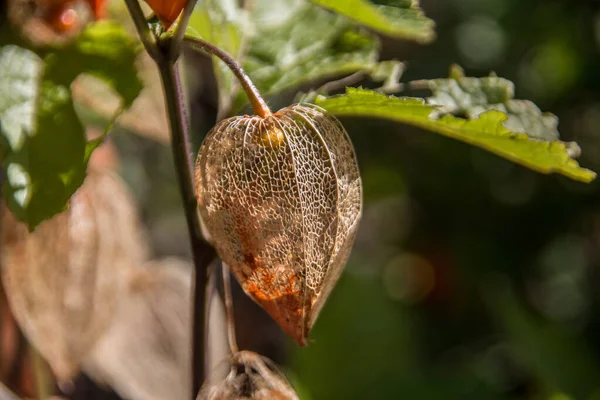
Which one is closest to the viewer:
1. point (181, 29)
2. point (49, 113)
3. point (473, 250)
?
point (181, 29)

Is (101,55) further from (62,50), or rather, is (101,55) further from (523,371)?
(523,371)

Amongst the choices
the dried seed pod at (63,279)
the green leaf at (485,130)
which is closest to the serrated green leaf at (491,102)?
the green leaf at (485,130)

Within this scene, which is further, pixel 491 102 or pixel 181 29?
pixel 491 102

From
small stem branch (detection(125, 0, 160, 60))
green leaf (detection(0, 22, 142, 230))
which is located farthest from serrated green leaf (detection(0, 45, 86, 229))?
small stem branch (detection(125, 0, 160, 60))

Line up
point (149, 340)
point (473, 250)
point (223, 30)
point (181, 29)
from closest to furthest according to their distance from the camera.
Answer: point (181, 29), point (223, 30), point (149, 340), point (473, 250)

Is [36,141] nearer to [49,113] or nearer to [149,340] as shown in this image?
[49,113]

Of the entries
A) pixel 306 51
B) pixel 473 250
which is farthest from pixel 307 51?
pixel 473 250

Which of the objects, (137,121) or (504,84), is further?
(137,121)

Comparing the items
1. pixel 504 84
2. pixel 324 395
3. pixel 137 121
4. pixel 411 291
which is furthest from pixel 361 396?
pixel 504 84
